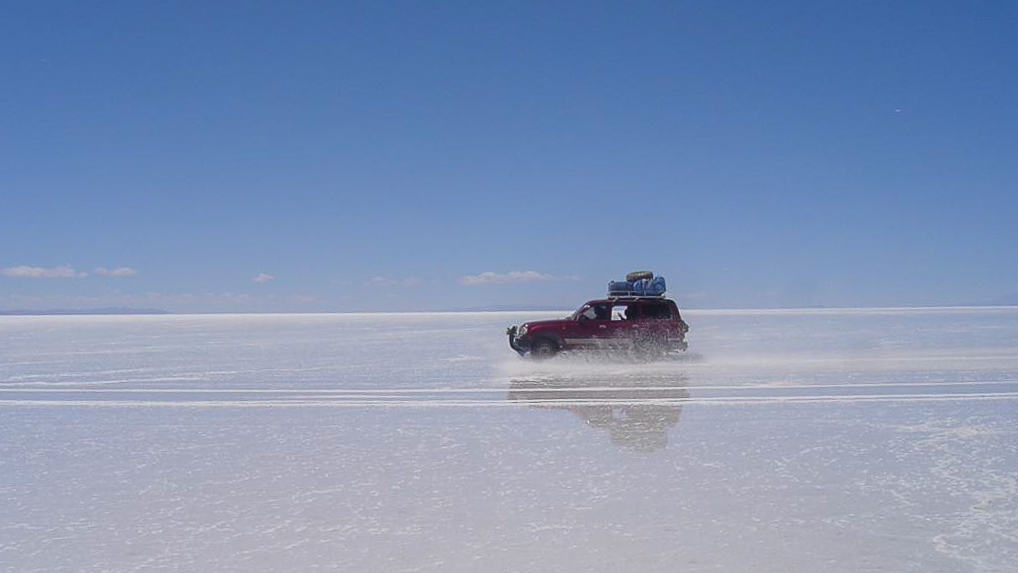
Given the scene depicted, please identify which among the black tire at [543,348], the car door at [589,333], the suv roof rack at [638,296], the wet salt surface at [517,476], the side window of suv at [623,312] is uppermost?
the suv roof rack at [638,296]

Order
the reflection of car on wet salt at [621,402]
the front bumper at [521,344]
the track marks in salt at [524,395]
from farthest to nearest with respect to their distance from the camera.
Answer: the front bumper at [521,344] → the track marks in salt at [524,395] → the reflection of car on wet salt at [621,402]

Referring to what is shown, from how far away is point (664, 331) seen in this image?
2314 cm

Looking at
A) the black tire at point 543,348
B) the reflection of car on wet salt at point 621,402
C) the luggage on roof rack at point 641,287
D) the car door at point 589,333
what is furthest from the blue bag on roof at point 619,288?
the reflection of car on wet salt at point 621,402

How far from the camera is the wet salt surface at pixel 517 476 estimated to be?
6059mm

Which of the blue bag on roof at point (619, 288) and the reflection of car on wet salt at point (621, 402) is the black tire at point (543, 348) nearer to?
the blue bag on roof at point (619, 288)

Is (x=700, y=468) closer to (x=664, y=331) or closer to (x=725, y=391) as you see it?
(x=725, y=391)

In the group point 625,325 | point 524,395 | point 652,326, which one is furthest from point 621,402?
point 652,326

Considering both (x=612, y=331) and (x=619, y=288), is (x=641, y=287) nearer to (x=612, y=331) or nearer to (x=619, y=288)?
(x=619, y=288)

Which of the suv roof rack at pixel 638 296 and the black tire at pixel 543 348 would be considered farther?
the suv roof rack at pixel 638 296

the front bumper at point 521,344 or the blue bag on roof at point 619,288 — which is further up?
the blue bag on roof at point 619,288

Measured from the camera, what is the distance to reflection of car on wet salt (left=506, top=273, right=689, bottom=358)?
2297cm

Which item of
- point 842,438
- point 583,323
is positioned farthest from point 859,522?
point 583,323

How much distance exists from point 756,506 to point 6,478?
308 inches

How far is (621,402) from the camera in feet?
46.1
